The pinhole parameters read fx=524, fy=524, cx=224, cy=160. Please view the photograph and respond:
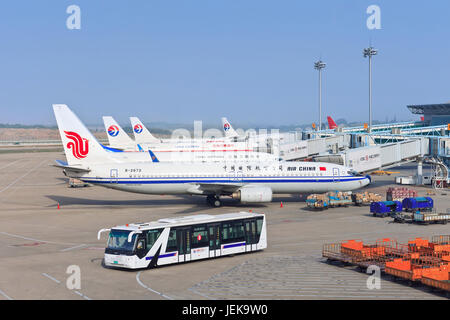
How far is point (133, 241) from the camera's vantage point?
2809cm

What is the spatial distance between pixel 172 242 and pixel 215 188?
22.4 metres

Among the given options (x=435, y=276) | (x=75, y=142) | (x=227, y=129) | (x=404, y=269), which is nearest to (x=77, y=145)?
(x=75, y=142)

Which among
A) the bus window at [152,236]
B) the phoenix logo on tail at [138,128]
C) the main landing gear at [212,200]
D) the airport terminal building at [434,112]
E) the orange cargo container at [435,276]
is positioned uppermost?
the airport terminal building at [434,112]

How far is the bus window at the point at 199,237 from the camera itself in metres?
30.1

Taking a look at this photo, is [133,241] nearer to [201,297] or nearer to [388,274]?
[201,297]

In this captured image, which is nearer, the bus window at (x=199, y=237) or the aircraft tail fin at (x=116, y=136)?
the bus window at (x=199, y=237)

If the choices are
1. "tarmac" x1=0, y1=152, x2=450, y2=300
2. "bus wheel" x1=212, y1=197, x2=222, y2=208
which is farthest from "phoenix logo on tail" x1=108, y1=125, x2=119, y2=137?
"bus wheel" x1=212, y1=197, x2=222, y2=208

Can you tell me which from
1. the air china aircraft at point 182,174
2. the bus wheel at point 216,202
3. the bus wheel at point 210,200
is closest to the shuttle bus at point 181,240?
the air china aircraft at point 182,174

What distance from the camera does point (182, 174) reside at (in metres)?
51.9

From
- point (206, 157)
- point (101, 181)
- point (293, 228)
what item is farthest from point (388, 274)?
point (206, 157)

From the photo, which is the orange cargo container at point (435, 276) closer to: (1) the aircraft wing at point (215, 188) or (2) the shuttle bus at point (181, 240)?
(2) the shuttle bus at point (181, 240)

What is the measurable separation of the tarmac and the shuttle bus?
56 centimetres

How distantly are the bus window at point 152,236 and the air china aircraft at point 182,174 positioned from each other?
22282mm

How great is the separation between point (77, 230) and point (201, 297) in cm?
2140
